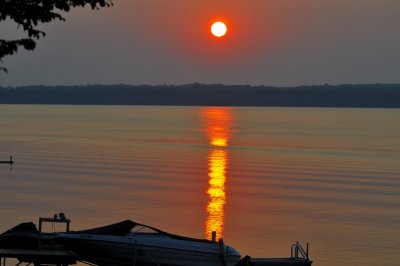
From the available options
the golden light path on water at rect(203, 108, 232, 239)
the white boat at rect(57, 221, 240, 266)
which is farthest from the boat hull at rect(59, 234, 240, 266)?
the golden light path on water at rect(203, 108, 232, 239)

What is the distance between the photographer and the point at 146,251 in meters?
31.0

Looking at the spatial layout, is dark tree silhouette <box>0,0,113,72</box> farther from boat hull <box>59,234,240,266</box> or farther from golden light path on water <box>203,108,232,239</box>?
golden light path on water <box>203,108,232,239</box>

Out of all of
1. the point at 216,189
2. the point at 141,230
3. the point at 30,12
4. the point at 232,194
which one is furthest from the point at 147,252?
the point at 216,189

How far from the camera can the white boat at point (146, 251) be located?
Result: 30609 mm

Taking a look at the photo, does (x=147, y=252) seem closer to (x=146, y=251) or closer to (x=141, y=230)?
(x=146, y=251)

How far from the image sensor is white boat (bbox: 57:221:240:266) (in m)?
30.6

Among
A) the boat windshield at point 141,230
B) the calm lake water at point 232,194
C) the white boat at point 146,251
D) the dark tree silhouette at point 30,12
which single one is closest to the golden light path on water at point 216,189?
the calm lake water at point 232,194

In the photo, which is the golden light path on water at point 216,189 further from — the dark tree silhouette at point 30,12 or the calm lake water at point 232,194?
the dark tree silhouette at point 30,12

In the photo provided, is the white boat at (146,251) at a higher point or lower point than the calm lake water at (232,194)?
lower

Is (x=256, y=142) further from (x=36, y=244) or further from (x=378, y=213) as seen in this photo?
(x=36, y=244)

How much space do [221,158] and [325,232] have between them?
61488mm

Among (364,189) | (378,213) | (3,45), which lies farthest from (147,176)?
(3,45)

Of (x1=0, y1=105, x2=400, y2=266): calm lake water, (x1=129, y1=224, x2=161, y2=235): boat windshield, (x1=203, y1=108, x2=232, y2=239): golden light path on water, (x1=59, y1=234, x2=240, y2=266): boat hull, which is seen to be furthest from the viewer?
(x1=203, y1=108, x2=232, y2=239): golden light path on water

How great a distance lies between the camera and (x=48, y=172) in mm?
83062
